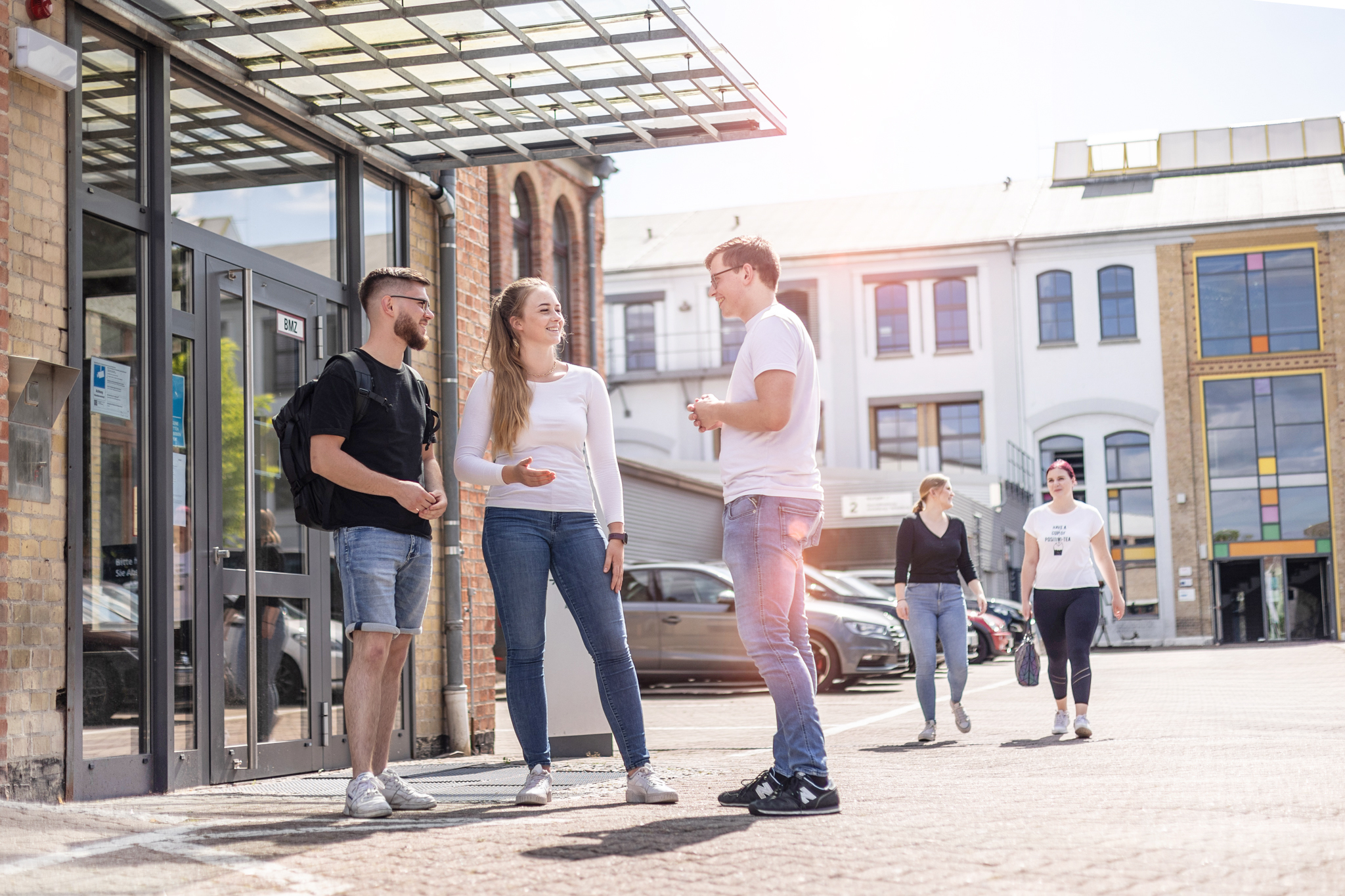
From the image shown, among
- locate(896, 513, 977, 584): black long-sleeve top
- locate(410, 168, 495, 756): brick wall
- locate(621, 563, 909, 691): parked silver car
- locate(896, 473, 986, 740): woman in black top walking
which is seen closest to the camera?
locate(410, 168, 495, 756): brick wall

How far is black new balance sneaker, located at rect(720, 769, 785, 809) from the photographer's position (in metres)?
5.23

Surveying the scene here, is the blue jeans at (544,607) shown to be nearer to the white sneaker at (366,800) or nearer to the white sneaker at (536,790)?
the white sneaker at (536,790)

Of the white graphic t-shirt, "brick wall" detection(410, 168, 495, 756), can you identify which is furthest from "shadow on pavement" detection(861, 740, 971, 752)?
"brick wall" detection(410, 168, 495, 756)

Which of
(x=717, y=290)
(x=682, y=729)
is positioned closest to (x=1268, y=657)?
(x=682, y=729)

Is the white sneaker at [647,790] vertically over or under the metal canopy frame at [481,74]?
under

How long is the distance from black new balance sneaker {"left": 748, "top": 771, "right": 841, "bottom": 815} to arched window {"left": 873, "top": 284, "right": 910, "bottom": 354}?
130ft

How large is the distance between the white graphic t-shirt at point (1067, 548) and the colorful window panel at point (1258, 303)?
113ft

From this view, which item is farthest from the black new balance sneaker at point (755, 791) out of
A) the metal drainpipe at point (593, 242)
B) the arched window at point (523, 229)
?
the metal drainpipe at point (593, 242)

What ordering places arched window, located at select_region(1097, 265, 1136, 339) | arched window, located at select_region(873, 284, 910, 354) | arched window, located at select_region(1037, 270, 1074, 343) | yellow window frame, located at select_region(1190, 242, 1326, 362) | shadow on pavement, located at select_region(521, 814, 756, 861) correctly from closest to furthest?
shadow on pavement, located at select_region(521, 814, 756, 861)
yellow window frame, located at select_region(1190, 242, 1326, 362)
arched window, located at select_region(1097, 265, 1136, 339)
arched window, located at select_region(1037, 270, 1074, 343)
arched window, located at select_region(873, 284, 910, 354)

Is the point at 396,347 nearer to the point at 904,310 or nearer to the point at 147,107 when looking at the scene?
the point at 147,107

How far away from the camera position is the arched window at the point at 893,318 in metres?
44.1

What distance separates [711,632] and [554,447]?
1090 centimetres

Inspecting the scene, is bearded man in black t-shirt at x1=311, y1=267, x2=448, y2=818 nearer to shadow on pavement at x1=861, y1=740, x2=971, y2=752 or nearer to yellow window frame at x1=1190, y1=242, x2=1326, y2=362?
shadow on pavement at x1=861, y1=740, x2=971, y2=752

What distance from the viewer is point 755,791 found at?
530cm
